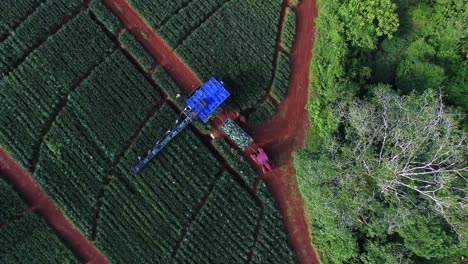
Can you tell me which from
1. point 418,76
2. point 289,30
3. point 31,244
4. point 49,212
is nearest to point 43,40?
point 49,212

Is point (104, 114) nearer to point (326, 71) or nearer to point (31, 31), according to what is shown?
point (31, 31)

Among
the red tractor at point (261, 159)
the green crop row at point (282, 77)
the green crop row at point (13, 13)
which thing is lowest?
the red tractor at point (261, 159)

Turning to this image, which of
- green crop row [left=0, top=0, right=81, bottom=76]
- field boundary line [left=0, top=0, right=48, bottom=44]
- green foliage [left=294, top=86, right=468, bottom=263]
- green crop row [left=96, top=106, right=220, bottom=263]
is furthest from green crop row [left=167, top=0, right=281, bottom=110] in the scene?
field boundary line [left=0, top=0, right=48, bottom=44]

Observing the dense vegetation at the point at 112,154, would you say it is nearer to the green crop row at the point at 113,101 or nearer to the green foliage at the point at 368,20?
the green crop row at the point at 113,101

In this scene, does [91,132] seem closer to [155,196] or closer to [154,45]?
[155,196]

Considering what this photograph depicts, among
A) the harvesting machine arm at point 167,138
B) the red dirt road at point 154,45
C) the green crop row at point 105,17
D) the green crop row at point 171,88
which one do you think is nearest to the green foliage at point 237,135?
the green crop row at point 171,88

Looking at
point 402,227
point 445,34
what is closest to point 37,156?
point 402,227

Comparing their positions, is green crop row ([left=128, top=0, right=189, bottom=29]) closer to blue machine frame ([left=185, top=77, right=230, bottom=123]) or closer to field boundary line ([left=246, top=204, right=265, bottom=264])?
blue machine frame ([left=185, top=77, right=230, bottom=123])

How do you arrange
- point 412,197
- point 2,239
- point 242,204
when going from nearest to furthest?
point 412,197
point 2,239
point 242,204
